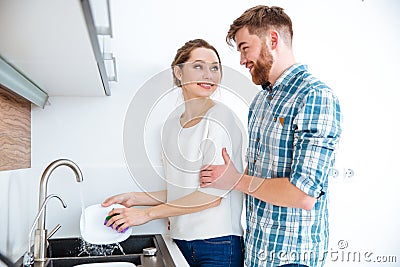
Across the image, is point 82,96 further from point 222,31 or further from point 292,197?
point 292,197

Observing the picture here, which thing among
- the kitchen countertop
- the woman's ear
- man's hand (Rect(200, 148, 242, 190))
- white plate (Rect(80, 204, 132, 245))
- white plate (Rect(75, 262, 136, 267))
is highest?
the woman's ear

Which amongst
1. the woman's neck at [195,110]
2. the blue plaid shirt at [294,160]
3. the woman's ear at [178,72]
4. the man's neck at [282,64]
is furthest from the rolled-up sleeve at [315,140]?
the woman's ear at [178,72]

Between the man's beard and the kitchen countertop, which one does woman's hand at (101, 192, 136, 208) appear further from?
the man's beard

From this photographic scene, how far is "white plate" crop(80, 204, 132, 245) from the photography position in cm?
158

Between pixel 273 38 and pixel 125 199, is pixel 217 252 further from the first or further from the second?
pixel 273 38

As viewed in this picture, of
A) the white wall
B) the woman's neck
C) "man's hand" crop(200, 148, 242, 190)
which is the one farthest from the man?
the white wall

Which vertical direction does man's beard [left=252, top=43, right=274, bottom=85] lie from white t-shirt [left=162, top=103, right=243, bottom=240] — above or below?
above

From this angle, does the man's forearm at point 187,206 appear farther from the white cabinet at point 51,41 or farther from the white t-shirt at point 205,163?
the white cabinet at point 51,41

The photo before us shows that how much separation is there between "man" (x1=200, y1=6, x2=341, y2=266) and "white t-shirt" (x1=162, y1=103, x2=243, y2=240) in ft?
0.24

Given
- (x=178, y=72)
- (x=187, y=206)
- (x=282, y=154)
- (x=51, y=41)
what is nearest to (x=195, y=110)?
(x=178, y=72)

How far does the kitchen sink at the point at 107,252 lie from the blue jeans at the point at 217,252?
0.10 metres

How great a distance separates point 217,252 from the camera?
153 cm

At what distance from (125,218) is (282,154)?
53 centimetres

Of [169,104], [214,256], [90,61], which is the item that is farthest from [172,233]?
[90,61]
